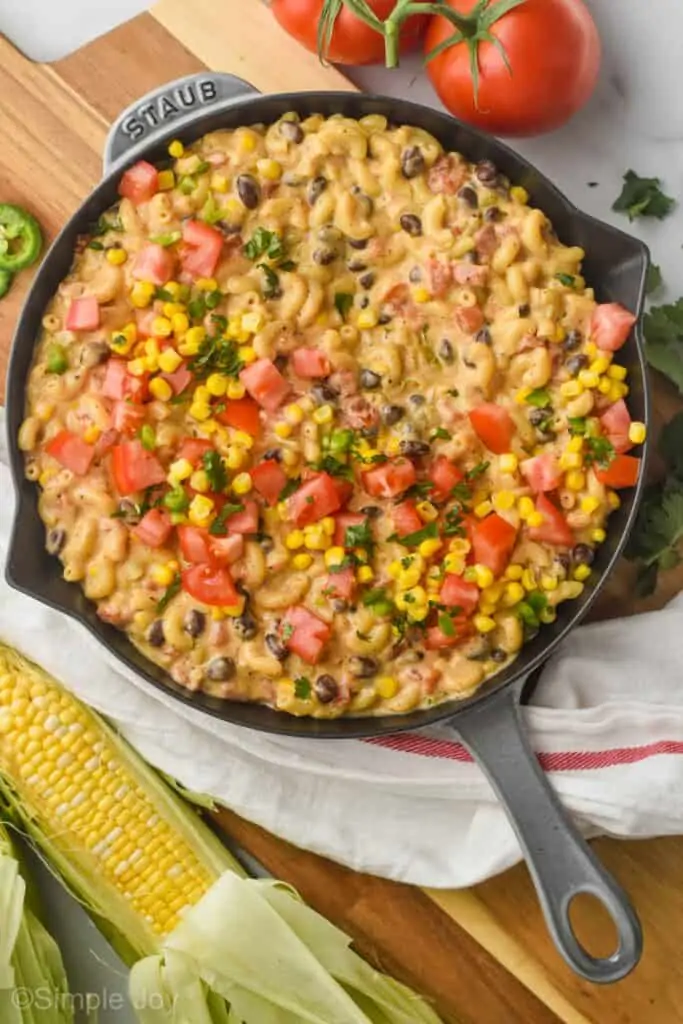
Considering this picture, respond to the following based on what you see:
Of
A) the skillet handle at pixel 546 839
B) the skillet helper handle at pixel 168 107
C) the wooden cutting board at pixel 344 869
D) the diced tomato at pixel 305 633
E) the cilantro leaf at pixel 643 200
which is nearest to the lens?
the skillet handle at pixel 546 839

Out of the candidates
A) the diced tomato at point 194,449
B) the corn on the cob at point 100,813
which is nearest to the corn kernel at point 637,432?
the diced tomato at point 194,449

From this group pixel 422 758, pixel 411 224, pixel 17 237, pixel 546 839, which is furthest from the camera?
pixel 17 237

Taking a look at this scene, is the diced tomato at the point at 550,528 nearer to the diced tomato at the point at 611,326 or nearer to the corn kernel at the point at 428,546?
the corn kernel at the point at 428,546

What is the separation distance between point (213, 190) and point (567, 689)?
59.1 inches

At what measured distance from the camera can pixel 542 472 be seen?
2.79 m

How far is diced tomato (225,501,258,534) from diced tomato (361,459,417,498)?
292 millimetres

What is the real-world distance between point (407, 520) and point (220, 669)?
1.82ft

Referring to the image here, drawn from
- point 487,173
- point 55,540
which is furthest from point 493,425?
point 55,540

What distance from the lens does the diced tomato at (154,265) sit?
→ 2.78m

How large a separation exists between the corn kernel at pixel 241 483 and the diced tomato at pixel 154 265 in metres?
0.50

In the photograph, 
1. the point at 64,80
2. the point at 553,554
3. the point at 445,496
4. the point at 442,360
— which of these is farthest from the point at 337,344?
the point at 64,80

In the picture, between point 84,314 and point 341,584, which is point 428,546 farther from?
point 84,314

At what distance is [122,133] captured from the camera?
2.87 meters

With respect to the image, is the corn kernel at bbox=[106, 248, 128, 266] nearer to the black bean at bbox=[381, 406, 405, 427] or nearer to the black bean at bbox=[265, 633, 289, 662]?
the black bean at bbox=[381, 406, 405, 427]
